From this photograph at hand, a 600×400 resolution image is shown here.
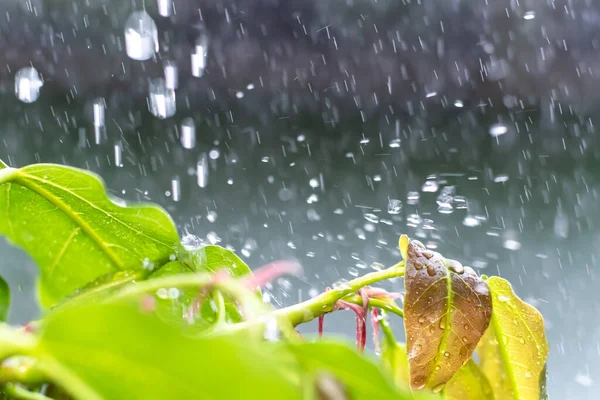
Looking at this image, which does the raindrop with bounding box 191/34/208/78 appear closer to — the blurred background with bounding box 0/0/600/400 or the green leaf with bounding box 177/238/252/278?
→ the blurred background with bounding box 0/0/600/400

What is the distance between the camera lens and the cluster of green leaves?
5 cm

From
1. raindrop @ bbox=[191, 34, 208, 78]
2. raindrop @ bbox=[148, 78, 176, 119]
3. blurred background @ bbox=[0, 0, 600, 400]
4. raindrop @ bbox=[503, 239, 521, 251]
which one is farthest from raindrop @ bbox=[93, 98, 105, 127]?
raindrop @ bbox=[503, 239, 521, 251]

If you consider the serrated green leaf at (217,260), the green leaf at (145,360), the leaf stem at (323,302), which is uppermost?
the green leaf at (145,360)

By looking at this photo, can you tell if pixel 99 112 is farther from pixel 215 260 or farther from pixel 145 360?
pixel 145 360

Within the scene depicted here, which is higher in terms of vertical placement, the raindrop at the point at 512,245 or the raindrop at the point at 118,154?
the raindrop at the point at 118,154

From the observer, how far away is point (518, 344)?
0.21 metres

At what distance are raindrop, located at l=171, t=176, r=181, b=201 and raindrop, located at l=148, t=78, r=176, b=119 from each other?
0.19 metres

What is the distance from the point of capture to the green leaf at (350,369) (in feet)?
0.19

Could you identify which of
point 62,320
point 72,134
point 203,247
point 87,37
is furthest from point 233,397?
point 87,37

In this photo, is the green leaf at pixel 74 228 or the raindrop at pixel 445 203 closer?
the green leaf at pixel 74 228

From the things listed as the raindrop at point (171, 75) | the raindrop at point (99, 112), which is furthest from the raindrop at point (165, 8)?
the raindrop at point (99, 112)

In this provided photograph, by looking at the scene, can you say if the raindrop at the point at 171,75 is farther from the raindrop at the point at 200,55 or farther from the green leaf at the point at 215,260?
the green leaf at the point at 215,260

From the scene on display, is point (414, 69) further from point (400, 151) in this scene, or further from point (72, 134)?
point (72, 134)

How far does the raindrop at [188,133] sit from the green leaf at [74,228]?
3.69 feet
